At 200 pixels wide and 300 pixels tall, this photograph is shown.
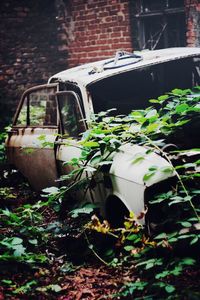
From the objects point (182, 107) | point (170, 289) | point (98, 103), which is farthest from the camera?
point (98, 103)

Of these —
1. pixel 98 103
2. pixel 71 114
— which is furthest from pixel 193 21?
pixel 71 114

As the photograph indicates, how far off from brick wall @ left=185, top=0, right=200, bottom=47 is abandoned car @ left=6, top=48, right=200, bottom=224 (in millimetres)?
2781

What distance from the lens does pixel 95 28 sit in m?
10.3

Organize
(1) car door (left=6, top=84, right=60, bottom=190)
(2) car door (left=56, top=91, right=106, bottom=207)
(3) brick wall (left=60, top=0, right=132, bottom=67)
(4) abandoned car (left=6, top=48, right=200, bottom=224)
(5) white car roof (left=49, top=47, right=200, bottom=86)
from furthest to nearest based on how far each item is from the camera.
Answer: (3) brick wall (left=60, top=0, right=132, bottom=67)
(1) car door (left=6, top=84, right=60, bottom=190)
(5) white car roof (left=49, top=47, right=200, bottom=86)
(2) car door (left=56, top=91, right=106, bottom=207)
(4) abandoned car (left=6, top=48, right=200, bottom=224)

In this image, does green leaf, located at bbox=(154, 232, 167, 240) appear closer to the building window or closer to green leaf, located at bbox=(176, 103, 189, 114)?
green leaf, located at bbox=(176, 103, 189, 114)

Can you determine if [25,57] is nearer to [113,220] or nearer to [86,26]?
[86,26]

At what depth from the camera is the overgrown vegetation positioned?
10.6ft

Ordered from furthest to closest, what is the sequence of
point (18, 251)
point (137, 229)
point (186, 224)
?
point (18, 251), point (137, 229), point (186, 224)

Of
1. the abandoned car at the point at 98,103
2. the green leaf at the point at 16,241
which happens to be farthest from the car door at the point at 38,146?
the green leaf at the point at 16,241

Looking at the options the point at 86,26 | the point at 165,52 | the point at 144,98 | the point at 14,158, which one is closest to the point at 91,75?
the point at 144,98

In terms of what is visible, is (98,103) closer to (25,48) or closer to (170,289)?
(170,289)

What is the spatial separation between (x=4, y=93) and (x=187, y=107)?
8.08 metres

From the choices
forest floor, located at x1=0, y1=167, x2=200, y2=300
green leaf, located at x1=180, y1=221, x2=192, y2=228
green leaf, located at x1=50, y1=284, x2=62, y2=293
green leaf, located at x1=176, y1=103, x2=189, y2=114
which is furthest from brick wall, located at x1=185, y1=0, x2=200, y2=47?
green leaf, located at x1=50, y1=284, x2=62, y2=293

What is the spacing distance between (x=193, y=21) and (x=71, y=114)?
181 inches
